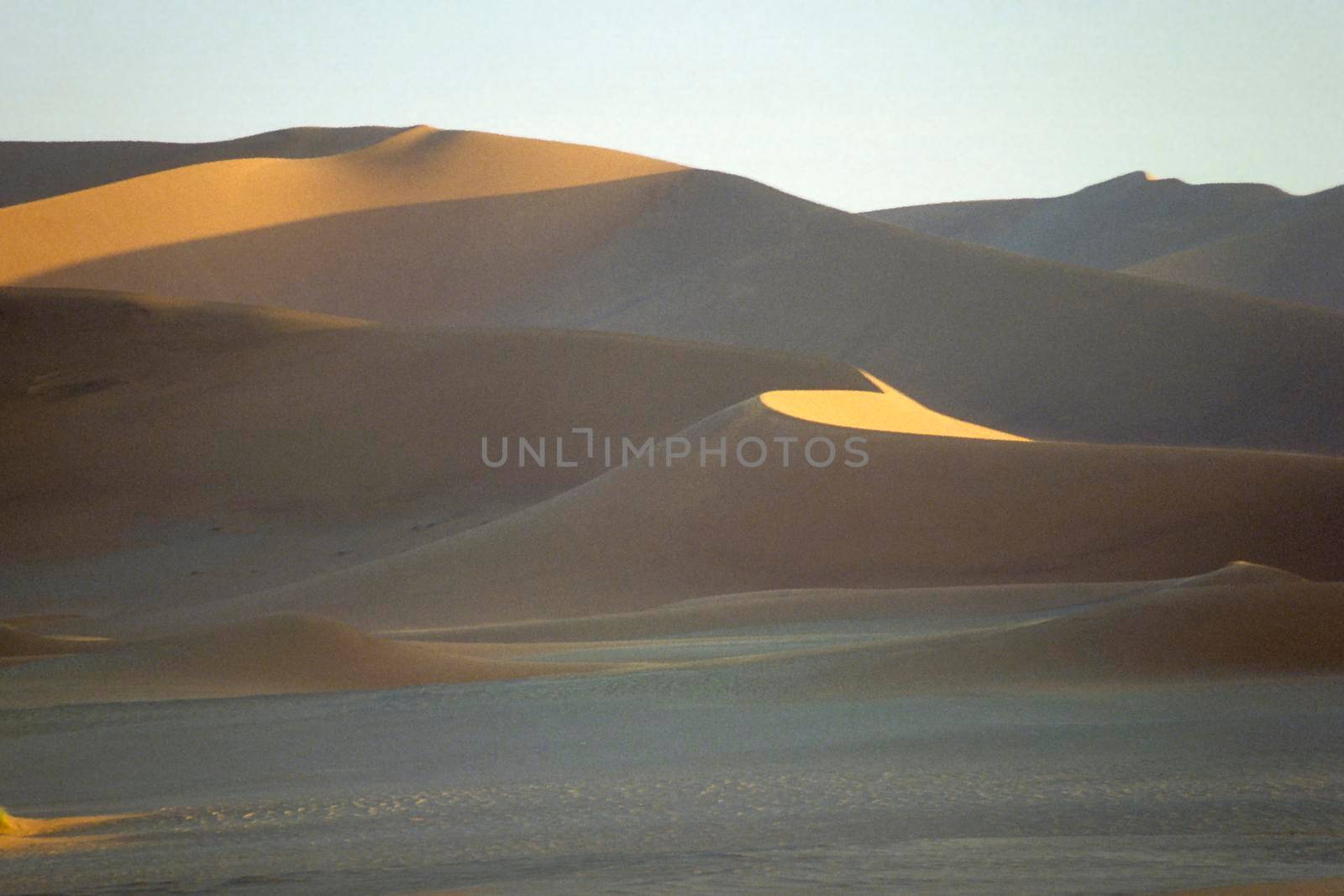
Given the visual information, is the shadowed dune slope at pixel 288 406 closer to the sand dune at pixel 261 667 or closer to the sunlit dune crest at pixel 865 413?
the sunlit dune crest at pixel 865 413

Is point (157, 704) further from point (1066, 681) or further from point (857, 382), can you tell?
point (857, 382)

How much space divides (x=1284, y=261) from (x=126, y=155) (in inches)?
2013

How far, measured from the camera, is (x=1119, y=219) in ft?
301

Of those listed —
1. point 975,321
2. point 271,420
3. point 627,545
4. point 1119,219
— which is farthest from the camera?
point 1119,219

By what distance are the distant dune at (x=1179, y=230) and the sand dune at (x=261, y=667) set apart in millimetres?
58371

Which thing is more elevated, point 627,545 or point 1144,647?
point 1144,647

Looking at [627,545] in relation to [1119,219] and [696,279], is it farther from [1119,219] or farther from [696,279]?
[1119,219]

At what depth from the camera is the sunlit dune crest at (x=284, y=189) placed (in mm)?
53938

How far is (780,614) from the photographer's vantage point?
1798 centimetres

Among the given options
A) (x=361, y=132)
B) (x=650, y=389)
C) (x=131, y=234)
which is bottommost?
(x=650, y=389)

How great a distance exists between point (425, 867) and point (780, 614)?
1234 centimetres

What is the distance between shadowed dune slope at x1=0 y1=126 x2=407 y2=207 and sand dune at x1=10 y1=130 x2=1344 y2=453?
4.44m

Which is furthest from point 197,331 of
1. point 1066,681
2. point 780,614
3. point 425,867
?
point 425,867

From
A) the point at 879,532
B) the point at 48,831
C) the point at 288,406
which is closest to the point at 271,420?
the point at 288,406
